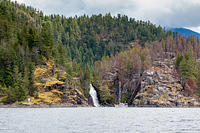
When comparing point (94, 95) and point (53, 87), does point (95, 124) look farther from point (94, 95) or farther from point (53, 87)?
point (94, 95)

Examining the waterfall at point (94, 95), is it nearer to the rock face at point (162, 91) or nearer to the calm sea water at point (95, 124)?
the rock face at point (162, 91)

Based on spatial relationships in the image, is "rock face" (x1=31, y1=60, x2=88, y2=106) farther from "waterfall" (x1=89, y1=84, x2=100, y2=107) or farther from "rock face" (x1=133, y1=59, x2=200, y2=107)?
"rock face" (x1=133, y1=59, x2=200, y2=107)

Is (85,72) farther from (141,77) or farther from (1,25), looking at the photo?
(1,25)

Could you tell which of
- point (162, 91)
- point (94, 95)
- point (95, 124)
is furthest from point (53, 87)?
point (95, 124)

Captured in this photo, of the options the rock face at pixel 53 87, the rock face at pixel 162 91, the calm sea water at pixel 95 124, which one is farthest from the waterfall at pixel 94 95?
the calm sea water at pixel 95 124

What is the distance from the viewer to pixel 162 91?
165375mm

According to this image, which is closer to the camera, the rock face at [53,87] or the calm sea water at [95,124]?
the calm sea water at [95,124]

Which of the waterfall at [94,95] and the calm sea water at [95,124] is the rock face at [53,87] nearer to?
the waterfall at [94,95]

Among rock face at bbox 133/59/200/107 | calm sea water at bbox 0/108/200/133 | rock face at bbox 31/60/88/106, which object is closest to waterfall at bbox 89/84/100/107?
rock face at bbox 133/59/200/107

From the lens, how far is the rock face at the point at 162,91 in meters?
159

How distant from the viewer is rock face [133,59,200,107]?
15900cm

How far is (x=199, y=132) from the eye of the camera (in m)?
35.3

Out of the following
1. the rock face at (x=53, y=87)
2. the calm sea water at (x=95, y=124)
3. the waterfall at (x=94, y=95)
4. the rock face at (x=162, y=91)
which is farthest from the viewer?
the waterfall at (x=94, y=95)

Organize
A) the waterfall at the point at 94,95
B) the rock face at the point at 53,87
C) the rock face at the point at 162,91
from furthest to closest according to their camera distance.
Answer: the waterfall at the point at 94,95
the rock face at the point at 162,91
the rock face at the point at 53,87
